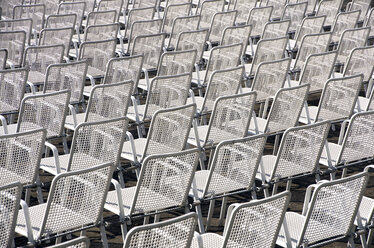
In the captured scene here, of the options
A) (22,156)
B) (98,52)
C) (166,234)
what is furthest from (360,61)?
(166,234)

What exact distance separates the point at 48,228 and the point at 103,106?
2155 mm

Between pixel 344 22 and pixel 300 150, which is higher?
pixel 344 22

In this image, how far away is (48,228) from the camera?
557cm

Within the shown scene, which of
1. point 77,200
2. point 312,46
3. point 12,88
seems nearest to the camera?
point 77,200

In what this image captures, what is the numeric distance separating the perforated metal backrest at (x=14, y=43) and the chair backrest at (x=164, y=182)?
13.3 feet

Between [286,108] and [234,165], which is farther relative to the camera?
[286,108]

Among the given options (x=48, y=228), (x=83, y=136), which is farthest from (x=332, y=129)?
(x=48, y=228)

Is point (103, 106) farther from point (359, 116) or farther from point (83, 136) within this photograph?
point (359, 116)

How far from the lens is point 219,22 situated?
1117cm

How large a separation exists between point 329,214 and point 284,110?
78.5 inches

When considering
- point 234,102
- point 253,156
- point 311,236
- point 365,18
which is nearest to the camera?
point 311,236

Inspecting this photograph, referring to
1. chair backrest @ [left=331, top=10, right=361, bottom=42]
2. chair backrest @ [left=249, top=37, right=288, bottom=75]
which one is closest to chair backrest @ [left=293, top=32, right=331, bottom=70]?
chair backrest @ [left=249, top=37, right=288, bottom=75]

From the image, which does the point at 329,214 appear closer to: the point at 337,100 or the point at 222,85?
the point at 337,100

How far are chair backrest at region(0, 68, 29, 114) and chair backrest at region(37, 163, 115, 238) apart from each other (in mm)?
2373
